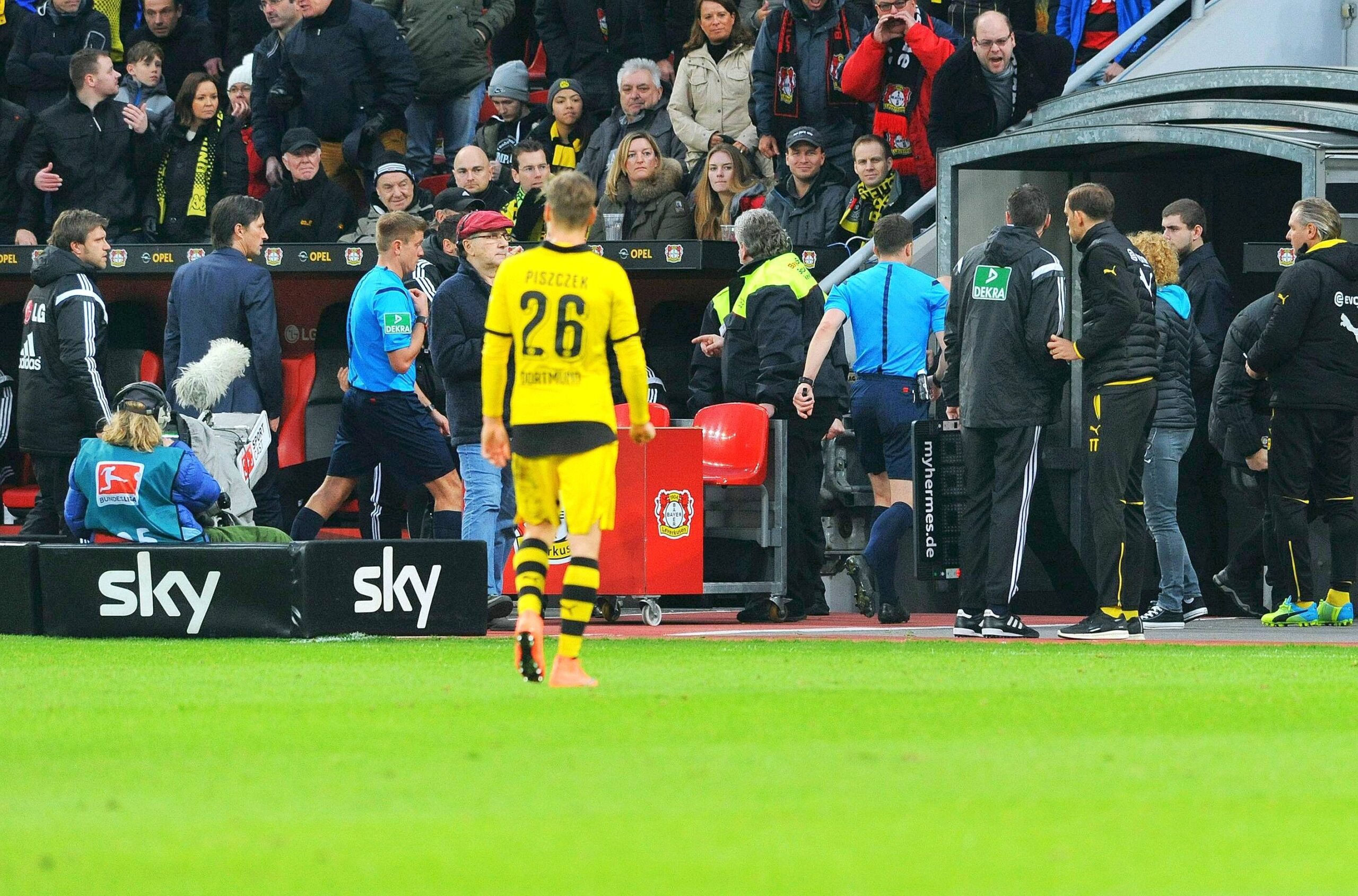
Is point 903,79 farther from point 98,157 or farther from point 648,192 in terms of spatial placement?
point 98,157

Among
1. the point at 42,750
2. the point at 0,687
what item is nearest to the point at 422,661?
the point at 0,687

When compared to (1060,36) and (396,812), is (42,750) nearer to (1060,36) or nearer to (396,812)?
(396,812)

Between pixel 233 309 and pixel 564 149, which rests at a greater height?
pixel 564 149

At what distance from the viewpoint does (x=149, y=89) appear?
1784cm

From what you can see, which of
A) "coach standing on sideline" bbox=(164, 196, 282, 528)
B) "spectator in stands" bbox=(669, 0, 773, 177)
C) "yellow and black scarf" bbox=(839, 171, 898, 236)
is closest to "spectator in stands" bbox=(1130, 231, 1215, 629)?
"yellow and black scarf" bbox=(839, 171, 898, 236)

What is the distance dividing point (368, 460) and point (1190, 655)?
4871 millimetres

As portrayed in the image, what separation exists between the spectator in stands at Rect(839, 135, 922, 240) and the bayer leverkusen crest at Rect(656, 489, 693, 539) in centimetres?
315

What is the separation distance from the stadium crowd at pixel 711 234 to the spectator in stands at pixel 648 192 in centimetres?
2

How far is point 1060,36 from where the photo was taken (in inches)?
562

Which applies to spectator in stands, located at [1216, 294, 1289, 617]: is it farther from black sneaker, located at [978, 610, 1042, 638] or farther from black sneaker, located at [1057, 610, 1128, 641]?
black sneaker, located at [978, 610, 1042, 638]

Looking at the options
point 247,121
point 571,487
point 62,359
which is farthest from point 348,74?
point 571,487

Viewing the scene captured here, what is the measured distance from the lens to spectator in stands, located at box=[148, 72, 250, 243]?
17.0 meters

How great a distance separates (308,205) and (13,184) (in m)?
3.06

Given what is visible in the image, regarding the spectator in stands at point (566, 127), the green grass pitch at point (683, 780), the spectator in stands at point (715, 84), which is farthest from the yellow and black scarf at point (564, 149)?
the green grass pitch at point (683, 780)
